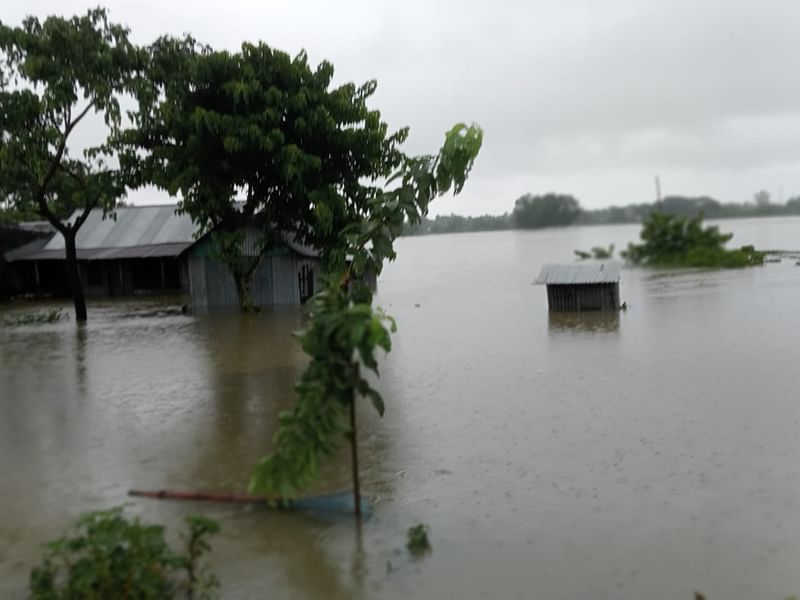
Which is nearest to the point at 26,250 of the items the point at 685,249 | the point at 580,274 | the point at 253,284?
the point at 253,284

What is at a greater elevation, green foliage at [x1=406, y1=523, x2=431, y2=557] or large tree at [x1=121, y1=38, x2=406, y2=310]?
large tree at [x1=121, y1=38, x2=406, y2=310]

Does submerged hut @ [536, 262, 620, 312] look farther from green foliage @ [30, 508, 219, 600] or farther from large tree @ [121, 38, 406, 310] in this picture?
green foliage @ [30, 508, 219, 600]

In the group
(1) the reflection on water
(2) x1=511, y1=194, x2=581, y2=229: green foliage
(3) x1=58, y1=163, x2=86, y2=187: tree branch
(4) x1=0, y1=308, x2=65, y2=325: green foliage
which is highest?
Answer: (3) x1=58, y1=163, x2=86, y2=187: tree branch

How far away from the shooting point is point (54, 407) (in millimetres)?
11906

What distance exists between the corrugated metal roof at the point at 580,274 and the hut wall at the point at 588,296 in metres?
0.28

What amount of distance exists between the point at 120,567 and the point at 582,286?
17234 millimetres

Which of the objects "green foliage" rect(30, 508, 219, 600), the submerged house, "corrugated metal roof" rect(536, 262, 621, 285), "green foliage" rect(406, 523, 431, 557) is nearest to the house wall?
the submerged house

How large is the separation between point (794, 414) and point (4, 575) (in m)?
8.67

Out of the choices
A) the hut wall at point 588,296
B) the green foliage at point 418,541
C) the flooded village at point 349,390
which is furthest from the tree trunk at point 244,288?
the green foliage at point 418,541

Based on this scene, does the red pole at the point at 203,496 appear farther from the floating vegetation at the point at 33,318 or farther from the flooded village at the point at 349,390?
the floating vegetation at the point at 33,318

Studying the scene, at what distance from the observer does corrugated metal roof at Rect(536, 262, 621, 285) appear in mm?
20609

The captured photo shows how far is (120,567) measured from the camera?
17.0 feet

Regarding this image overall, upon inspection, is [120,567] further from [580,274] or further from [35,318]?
[35,318]

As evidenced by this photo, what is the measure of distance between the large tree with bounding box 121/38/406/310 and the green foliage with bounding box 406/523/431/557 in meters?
13.8
